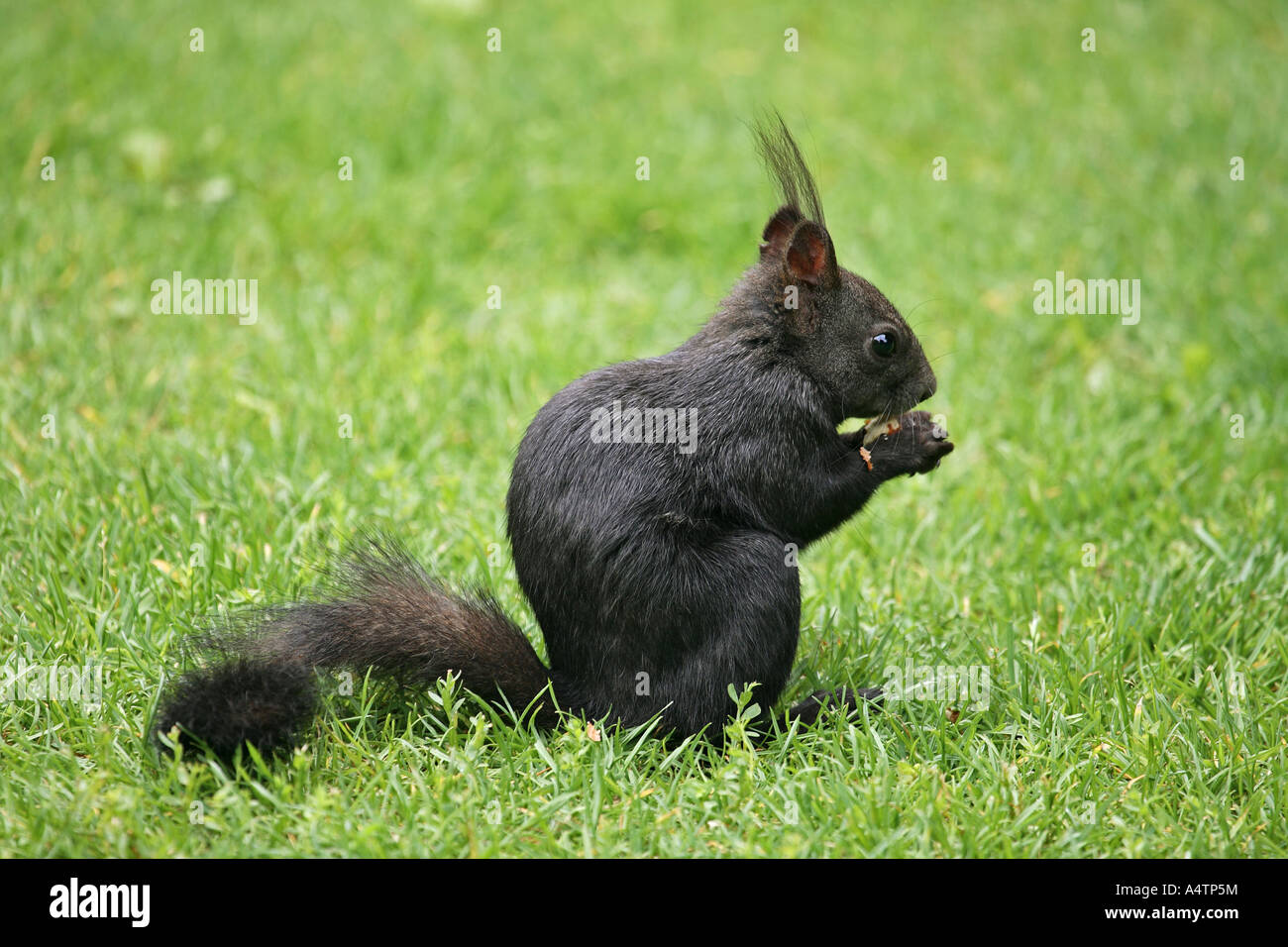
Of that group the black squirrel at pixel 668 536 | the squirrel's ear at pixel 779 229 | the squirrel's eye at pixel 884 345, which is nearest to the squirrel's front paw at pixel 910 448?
the black squirrel at pixel 668 536

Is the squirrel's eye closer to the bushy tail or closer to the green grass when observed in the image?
the green grass

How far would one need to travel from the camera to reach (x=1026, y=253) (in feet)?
19.7

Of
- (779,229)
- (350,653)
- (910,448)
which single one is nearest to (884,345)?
(910,448)

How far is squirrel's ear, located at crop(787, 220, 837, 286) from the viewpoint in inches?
117

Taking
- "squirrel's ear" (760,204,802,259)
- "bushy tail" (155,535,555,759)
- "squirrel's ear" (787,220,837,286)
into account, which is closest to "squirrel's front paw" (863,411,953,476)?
"squirrel's ear" (787,220,837,286)

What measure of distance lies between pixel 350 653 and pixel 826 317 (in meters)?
1.42

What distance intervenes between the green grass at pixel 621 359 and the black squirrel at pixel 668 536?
0.15 m

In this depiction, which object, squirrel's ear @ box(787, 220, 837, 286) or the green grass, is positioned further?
squirrel's ear @ box(787, 220, 837, 286)

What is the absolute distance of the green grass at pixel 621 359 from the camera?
2629 millimetres

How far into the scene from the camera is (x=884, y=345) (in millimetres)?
3072

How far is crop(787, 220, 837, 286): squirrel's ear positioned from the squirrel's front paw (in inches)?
16.7

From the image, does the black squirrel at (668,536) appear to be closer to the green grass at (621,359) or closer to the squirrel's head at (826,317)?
the squirrel's head at (826,317)
